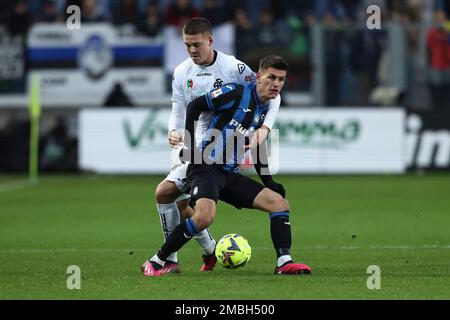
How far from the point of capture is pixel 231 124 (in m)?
9.59

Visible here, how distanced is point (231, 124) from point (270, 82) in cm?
51

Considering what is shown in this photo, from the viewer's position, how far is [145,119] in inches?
890

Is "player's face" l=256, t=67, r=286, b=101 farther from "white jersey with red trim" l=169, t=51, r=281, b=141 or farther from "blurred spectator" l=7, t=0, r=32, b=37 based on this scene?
"blurred spectator" l=7, t=0, r=32, b=37

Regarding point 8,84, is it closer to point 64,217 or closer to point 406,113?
point 406,113

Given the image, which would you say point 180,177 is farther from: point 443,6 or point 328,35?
point 443,6

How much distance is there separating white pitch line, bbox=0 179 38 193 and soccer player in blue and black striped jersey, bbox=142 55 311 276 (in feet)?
35.7

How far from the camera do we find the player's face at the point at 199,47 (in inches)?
388

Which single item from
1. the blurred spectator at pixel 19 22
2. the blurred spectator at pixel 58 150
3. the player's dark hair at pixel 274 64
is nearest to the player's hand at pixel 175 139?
the player's dark hair at pixel 274 64

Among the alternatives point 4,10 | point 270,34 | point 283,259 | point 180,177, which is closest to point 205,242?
point 180,177

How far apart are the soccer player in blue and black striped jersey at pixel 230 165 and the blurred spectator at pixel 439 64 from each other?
14.5 metres

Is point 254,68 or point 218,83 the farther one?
point 254,68

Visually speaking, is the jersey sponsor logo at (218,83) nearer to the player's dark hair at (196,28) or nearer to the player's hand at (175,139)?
the player's dark hair at (196,28)

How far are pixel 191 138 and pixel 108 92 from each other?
1529cm

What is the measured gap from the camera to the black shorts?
9.35 meters
